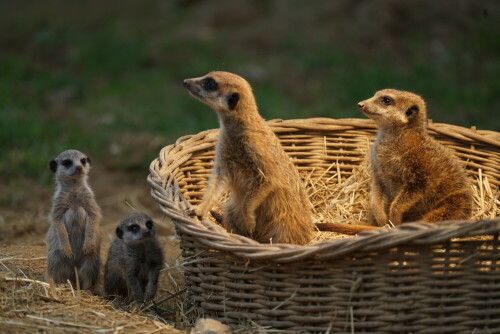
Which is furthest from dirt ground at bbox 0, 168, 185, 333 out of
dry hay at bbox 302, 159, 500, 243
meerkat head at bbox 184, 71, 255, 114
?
dry hay at bbox 302, 159, 500, 243

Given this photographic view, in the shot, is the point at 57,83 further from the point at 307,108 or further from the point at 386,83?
the point at 386,83

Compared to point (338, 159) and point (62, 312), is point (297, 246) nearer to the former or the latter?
point (62, 312)

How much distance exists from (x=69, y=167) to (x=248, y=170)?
1.12 m

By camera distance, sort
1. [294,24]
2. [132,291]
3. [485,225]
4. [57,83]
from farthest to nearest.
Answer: [294,24]
[57,83]
[132,291]
[485,225]

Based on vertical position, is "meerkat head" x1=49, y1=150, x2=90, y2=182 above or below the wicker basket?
above

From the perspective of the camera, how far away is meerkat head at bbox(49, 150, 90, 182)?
4008 mm

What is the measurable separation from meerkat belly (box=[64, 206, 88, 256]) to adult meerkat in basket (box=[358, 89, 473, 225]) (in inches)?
64.4

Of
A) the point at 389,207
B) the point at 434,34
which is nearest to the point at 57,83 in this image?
the point at 434,34

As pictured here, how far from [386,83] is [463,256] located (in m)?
4.82

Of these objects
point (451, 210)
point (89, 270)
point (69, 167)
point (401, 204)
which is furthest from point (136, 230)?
point (451, 210)

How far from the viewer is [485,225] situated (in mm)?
2709

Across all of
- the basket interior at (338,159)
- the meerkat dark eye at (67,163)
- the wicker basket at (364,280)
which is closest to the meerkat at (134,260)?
the basket interior at (338,159)

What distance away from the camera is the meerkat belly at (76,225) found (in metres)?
4.00

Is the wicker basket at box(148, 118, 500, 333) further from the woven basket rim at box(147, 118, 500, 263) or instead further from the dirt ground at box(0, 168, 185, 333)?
the dirt ground at box(0, 168, 185, 333)
